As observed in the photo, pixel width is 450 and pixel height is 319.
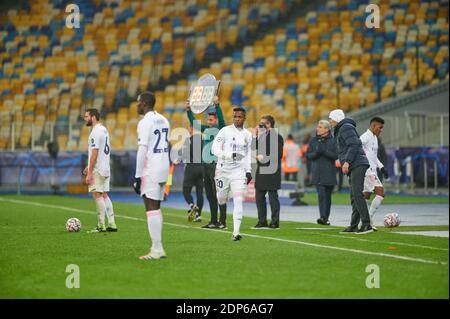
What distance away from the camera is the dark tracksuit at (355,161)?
17.0 meters

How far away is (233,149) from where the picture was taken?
15.9 meters

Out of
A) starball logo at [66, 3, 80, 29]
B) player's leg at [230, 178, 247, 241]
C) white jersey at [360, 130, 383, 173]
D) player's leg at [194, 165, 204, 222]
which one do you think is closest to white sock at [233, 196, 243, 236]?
player's leg at [230, 178, 247, 241]

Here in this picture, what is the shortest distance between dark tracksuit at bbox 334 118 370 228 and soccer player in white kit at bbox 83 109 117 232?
4.24 metres

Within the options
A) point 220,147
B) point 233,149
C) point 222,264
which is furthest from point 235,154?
point 222,264

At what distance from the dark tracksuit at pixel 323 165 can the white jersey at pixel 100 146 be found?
490cm

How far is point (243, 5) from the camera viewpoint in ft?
140

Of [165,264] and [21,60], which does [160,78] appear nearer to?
[21,60]

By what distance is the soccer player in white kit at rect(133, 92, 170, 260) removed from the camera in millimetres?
12430

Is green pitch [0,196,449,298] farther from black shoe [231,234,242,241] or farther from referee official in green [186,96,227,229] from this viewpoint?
referee official in green [186,96,227,229]

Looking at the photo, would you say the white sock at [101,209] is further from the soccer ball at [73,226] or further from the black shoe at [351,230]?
the black shoe at [351,230]

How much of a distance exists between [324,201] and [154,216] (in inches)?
317

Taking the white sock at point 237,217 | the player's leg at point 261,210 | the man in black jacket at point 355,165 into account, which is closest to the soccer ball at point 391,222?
the man in black jacket at point 355,165

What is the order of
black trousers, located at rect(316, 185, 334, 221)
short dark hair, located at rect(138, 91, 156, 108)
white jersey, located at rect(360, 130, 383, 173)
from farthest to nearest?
black trousers, located at rect(316, 185, 334, 221) → white jersey, located at rect(360, 130, 383, 173) → short dark hair, located at rect(138, 91, 156, 108)
